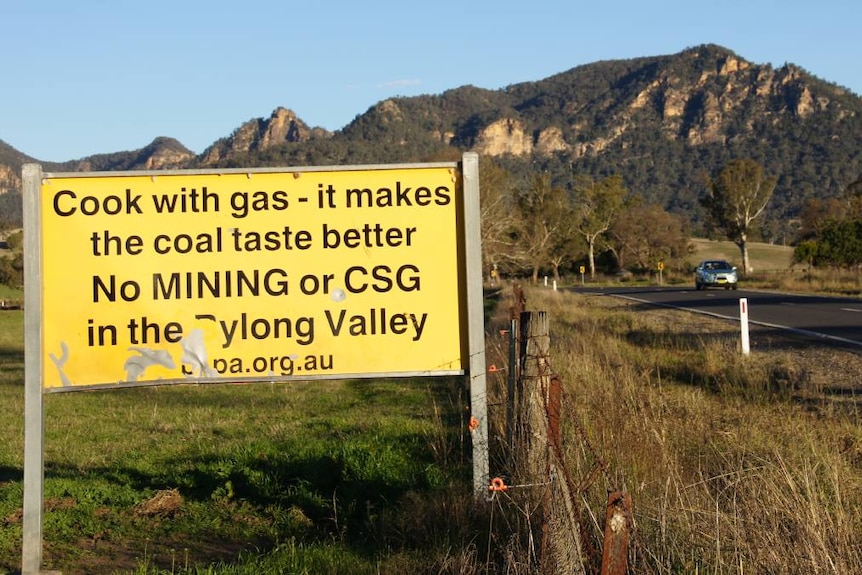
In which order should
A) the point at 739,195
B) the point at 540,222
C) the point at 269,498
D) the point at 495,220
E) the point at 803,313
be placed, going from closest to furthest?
the point at 269,498 < the point at 803,313 < the point at 495,220 < the point at 540,222 < the point at 739,195

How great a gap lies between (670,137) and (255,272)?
178 meters

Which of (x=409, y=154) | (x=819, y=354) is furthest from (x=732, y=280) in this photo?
(x=409, y=154)

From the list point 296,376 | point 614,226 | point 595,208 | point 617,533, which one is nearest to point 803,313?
point 296,376

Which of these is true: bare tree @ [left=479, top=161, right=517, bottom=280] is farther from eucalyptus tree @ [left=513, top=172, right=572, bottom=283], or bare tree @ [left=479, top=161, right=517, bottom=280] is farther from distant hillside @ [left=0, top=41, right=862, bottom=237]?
distant hillside @ [left=0, top=41, right=862, bottom=237]

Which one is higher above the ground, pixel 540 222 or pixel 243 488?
pixel 540 222

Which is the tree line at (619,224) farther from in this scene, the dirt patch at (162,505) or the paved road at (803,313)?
the dirt patch at (162,505)

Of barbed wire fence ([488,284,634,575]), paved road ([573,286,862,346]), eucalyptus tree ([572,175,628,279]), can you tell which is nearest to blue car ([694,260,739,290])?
paved road ([573,286,862,346])

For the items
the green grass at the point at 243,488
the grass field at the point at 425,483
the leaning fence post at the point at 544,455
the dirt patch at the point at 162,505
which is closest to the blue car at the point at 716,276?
the grass field at the point at 425,483

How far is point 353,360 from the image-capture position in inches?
219

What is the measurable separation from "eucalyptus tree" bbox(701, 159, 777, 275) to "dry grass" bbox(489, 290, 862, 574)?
224 feet

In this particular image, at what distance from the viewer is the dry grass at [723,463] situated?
161 inches

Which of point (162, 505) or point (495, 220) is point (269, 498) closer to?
point (162, 505)

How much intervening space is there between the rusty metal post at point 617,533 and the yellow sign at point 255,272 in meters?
2.60

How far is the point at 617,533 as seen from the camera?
3.02 meters
